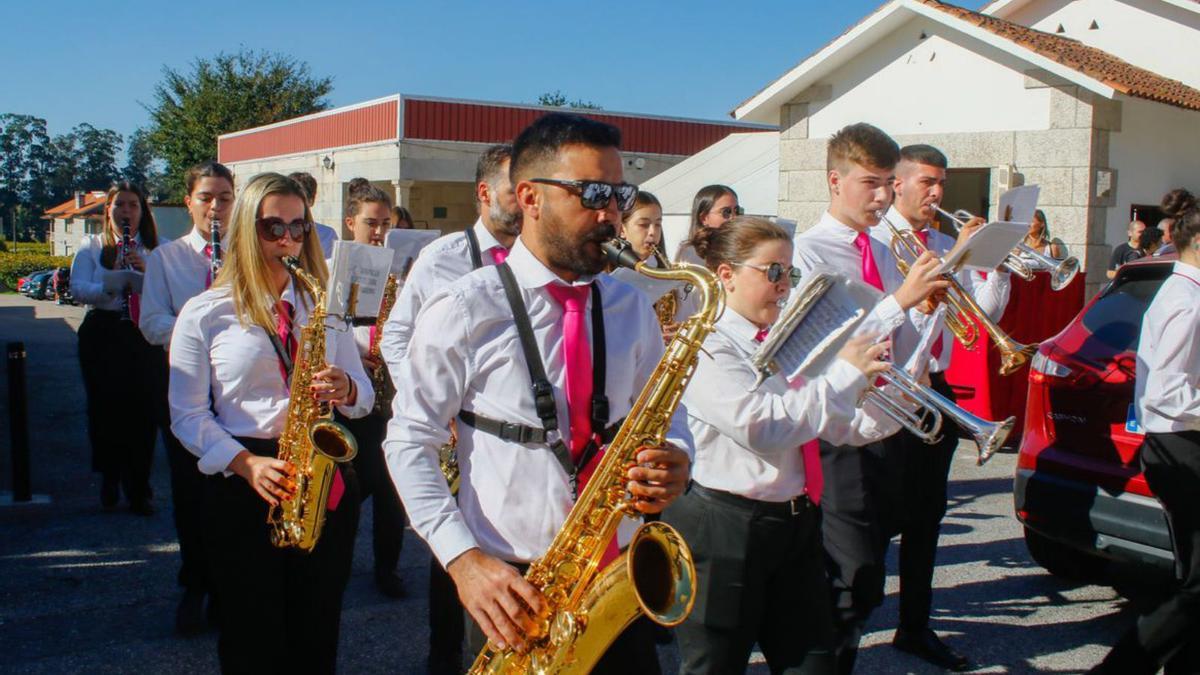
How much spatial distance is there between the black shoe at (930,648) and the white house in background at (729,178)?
13554mm

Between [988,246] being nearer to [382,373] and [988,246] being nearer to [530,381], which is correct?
[530,381]

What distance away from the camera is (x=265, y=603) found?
11.0ft

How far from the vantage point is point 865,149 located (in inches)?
171

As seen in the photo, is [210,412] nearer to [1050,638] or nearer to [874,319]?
[874,319]

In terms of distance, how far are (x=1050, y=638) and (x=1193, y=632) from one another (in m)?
1.30

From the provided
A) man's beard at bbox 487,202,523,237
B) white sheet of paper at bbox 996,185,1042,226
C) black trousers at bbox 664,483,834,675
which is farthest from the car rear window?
man's beard at bbox 487,202,523,237

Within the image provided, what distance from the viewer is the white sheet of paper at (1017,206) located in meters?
4.73

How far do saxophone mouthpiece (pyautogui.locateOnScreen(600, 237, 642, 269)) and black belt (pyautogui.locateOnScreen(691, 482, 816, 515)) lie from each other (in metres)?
1.06

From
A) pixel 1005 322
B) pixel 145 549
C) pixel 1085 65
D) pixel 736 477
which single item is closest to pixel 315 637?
pixel 736 477

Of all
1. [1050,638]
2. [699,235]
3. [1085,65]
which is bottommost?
[1050,638]

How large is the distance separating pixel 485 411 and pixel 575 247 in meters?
0.47

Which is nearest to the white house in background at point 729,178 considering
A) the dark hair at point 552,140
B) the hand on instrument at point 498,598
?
the dark hair at point 552,140

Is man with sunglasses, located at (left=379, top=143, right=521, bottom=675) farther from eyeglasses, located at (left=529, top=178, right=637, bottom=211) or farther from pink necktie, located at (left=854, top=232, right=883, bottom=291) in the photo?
eyeglasses, located at (left=529, top=178, right=637, bottom=211)

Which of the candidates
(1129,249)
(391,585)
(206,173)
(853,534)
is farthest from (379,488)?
(1129,249)
